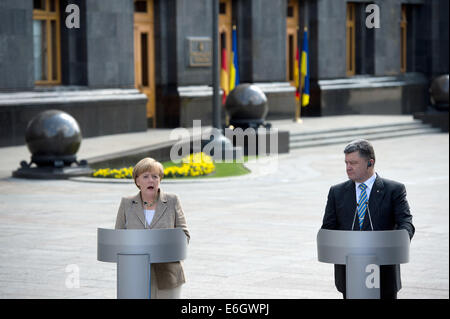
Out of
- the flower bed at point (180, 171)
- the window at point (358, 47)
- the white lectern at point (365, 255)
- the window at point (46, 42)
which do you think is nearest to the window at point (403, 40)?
the window at point (358, 47)

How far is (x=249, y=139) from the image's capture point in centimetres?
2542

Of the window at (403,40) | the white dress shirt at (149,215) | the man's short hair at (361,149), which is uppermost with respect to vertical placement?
the window at (403,40)

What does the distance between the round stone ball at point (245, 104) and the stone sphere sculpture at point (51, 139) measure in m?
7.31

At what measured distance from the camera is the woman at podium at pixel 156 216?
6172 mm

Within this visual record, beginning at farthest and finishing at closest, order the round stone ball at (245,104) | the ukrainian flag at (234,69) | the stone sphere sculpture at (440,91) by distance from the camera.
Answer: the stone sphere sculpture at (440,91) → the ukrainian flag at (234,69) → the round stone ball at (245,104)

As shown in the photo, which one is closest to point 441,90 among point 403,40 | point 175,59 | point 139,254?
point 403,40

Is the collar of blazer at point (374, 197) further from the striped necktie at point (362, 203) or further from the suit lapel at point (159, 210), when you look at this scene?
the suit lapel at point (159, 210)

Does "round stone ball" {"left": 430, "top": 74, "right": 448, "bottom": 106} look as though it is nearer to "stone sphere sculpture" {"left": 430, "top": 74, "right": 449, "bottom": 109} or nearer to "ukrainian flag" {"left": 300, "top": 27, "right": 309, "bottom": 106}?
"stone sphere sculpture" {"left": 430, "top": 74, "right": 449, "bottom": 109}

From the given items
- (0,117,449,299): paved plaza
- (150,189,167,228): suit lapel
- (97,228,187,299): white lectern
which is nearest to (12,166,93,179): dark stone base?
(0,117,449,299): paved plaza

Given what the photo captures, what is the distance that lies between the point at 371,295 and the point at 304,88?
27791mm

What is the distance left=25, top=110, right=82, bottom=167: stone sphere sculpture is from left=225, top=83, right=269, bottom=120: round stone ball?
731cm

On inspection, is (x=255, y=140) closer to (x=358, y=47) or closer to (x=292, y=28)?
(x=292, y=28)

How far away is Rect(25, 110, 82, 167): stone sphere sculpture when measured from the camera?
19688mm
